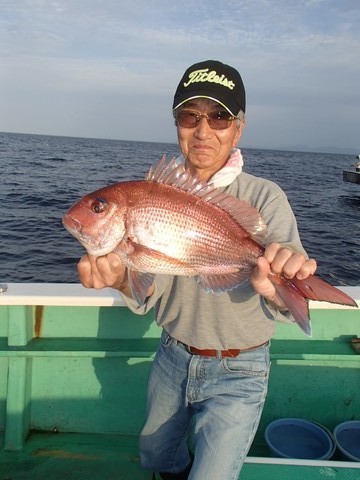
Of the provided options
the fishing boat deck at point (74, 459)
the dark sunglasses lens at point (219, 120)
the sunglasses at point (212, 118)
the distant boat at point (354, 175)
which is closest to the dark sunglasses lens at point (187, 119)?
the sunglasses at point (212, 118)

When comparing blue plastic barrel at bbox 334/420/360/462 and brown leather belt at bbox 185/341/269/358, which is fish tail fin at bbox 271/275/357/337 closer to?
brown leather belt at bbox 185/341/269/358

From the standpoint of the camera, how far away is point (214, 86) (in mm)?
2740

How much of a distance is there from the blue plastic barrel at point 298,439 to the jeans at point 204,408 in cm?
108

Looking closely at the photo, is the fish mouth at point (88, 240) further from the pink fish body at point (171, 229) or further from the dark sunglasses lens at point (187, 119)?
the dark sunglasses lens at point (187, 119)

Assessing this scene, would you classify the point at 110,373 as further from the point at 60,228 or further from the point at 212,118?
the point at 60,228

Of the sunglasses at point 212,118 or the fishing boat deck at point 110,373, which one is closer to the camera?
the sunglasses at point 212,118

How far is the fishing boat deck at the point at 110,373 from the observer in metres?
3.81

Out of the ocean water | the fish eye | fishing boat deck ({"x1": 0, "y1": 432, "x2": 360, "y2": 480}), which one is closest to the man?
the fish eye

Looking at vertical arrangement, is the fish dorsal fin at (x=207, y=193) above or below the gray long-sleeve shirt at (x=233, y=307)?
above

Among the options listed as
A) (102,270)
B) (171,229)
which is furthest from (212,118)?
(102,270)

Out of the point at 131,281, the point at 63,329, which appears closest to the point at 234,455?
the point at 131,281

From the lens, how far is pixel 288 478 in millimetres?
2795

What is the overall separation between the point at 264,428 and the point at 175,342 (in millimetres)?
1840

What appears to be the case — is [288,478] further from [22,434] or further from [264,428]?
[22,434]
